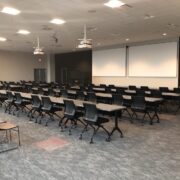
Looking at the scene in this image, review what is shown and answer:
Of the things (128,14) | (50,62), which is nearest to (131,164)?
(128,14)

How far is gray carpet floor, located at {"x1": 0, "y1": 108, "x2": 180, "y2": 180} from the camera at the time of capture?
3709 millimetres

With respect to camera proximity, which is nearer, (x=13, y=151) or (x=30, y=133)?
(x=13, y=151)

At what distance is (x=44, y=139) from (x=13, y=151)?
991mm

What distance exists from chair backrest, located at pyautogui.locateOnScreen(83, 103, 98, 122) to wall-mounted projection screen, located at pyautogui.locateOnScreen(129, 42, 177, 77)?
864 centimetres

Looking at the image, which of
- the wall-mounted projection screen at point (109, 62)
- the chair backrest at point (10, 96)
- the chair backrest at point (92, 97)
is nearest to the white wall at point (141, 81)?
the wall-mounted projection screen at point (109, 62)

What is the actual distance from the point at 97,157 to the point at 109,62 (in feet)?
39.9

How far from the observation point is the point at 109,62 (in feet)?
52.8

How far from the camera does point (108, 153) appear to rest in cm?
467

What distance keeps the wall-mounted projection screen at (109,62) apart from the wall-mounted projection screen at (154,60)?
66 cm

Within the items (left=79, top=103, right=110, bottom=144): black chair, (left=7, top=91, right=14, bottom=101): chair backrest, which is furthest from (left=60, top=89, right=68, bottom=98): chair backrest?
(left=79, top=103, right=110, bottom=144): black chair

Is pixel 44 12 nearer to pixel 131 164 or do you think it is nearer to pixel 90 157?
pixel 90 157

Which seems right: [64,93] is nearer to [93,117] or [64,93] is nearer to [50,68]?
[93,117]

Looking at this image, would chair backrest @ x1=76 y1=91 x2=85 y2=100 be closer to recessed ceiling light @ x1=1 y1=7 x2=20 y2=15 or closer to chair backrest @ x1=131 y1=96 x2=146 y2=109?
chair backrest @ x1=131 y1=96 x2=146 y2=109

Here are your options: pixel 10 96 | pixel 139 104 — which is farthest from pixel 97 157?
pixel 10 96
